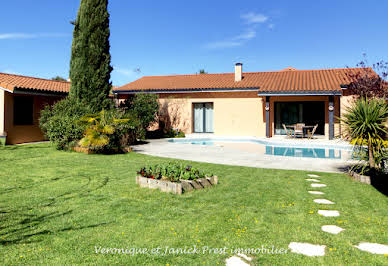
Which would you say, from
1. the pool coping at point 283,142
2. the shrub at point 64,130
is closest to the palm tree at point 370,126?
the pool coping at point 283,142

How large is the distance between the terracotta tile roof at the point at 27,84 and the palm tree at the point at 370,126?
14452 mm

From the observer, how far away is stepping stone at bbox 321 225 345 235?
12.9 ft

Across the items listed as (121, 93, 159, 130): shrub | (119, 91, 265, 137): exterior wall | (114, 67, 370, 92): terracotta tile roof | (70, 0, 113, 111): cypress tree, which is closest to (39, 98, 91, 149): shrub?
(70, 0, 113, 111): cypress tree

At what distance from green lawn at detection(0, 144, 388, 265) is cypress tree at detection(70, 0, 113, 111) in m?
8.18

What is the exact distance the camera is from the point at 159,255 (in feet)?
10.7

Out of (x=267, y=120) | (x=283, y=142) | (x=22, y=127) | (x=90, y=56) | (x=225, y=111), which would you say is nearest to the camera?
(x=90, y=56)

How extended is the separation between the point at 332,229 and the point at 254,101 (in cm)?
1796

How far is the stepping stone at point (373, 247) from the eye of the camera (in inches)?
131

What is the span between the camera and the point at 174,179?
6227 mm

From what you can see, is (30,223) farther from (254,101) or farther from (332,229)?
(254,101)

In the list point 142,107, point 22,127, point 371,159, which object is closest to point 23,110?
point 22,127

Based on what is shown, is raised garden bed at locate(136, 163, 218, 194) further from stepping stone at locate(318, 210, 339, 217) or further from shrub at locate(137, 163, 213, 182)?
stepping stone at locate(318, 210, 339, 217)

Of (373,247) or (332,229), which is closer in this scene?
(373,247)

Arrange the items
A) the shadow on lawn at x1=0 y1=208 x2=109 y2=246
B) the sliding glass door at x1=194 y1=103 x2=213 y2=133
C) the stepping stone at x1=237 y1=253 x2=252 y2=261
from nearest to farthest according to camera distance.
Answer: the stepping stone at x1=237 y1=253 x2=252 y2=261 < the shadow on lawn at x1=0 y1=208 x2=109 y2=246 < the sliding glass door at x1=194 y1=103 x2=213 y2=133
